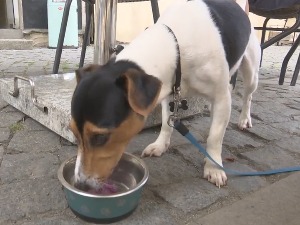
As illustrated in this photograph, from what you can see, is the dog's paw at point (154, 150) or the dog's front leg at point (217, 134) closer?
the dog's front leg at point (217, 134)

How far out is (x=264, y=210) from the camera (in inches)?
62.3

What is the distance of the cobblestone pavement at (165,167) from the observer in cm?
153

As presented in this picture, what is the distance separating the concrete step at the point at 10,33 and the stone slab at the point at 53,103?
496 centimetres

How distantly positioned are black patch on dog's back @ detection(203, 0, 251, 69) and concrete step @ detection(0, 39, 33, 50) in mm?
5950

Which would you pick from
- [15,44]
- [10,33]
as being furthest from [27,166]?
[10,33]

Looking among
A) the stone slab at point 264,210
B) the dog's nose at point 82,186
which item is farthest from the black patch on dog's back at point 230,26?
the dog's nose at point 82,186

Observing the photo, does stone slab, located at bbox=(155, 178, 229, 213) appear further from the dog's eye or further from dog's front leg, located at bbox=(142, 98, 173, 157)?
the dog's eye

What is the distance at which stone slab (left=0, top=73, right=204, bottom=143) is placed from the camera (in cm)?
220

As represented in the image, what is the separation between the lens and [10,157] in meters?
2.00

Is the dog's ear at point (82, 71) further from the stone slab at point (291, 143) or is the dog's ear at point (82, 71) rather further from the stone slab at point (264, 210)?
the stone slab at point (291, 143)

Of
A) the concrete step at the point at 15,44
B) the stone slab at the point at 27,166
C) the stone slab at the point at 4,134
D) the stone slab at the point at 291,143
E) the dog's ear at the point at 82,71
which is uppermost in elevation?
the dog's ear at the point at 82,71

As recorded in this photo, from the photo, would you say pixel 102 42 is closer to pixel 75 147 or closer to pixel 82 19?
pixel 75 147

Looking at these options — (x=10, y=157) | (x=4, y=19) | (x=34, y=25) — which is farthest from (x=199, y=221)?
(x=4, y=19)

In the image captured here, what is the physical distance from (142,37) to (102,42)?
77 cm
